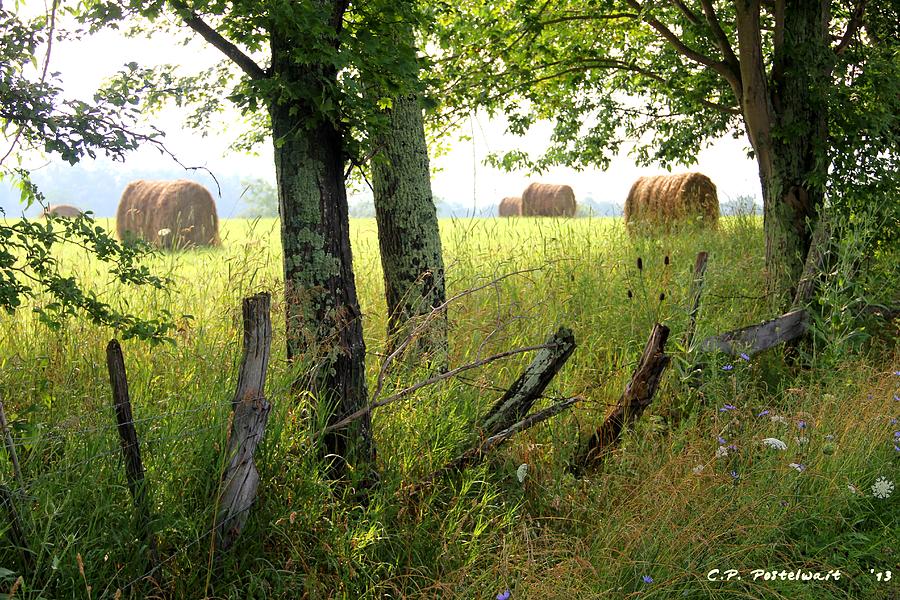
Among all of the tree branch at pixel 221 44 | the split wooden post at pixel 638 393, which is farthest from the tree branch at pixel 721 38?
the tree branch at pixel 221 44

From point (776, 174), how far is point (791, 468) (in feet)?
16.3

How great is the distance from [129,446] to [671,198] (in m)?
13.5

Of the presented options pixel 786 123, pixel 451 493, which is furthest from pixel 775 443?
pixel 786 123

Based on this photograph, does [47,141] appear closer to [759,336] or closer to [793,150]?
[759,336]

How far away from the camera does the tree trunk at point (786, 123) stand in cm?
794

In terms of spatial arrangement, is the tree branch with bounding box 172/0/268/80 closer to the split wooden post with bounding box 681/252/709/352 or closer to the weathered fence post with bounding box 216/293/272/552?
the weathered fence post with bounding box 216/293/272/552

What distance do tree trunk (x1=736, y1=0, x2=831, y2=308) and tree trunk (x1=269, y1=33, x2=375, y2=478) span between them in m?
5.22

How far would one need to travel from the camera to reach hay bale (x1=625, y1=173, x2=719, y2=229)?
14539 mm

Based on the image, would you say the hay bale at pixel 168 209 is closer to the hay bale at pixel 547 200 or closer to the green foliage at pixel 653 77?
the green foliage at pixel 653 77

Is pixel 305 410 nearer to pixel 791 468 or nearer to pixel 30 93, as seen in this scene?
pixel 30 93

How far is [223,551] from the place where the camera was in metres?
3.20

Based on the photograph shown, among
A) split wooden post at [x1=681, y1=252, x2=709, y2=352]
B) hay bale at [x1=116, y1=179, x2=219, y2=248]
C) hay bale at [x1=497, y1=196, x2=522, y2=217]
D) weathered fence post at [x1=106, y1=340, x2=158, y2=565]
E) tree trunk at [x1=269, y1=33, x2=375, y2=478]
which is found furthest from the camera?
hay bale at [x1=497, y1=196, x2=522, y2=217]

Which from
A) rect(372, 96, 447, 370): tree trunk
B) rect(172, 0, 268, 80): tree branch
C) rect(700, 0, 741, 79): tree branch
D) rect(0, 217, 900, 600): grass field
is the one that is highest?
rect(700, 0, 741, 79): tree branch
